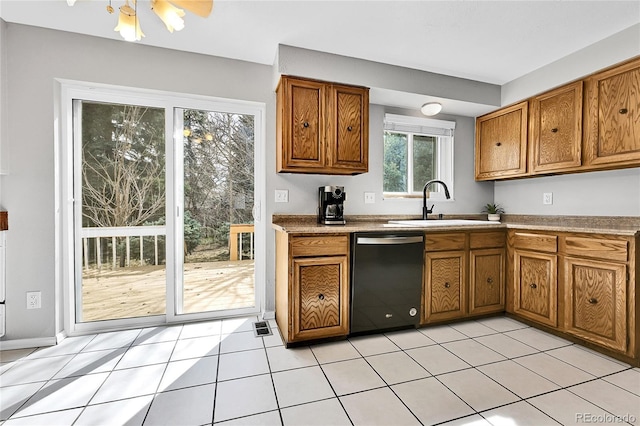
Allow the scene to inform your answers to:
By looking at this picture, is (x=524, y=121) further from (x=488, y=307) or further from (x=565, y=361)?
(x=565, y=361)

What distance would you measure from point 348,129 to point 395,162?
87 centimetres

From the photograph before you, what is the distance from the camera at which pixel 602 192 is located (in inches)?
97.3

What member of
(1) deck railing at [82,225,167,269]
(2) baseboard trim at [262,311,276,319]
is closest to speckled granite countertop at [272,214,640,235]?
(2) baseboard trim at [262,311,276,319]

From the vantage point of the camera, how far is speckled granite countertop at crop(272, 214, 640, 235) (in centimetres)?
212

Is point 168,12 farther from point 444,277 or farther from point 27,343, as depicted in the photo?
point 444,277

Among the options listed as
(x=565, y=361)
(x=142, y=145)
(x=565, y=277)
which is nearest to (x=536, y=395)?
(x=565, y=361)

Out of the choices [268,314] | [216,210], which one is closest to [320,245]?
[268,314]

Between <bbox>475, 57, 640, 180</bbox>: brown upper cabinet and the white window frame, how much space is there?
2.48 meters

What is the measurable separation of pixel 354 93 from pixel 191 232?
6.24 feet

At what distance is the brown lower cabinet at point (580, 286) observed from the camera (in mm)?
1927

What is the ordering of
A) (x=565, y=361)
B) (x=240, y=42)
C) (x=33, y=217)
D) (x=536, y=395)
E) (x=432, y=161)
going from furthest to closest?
(x=432, y=161), (x=240, y=42), (x=33, y=217), (x=565, y=361), (x=536, y=395)

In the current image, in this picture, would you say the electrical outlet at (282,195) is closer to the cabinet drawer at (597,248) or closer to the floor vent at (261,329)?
the floor vent at (261,329)

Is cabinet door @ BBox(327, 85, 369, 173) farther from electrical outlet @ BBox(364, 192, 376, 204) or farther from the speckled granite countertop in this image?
the speckled granite countertop

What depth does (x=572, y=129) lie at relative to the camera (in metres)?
2.44
